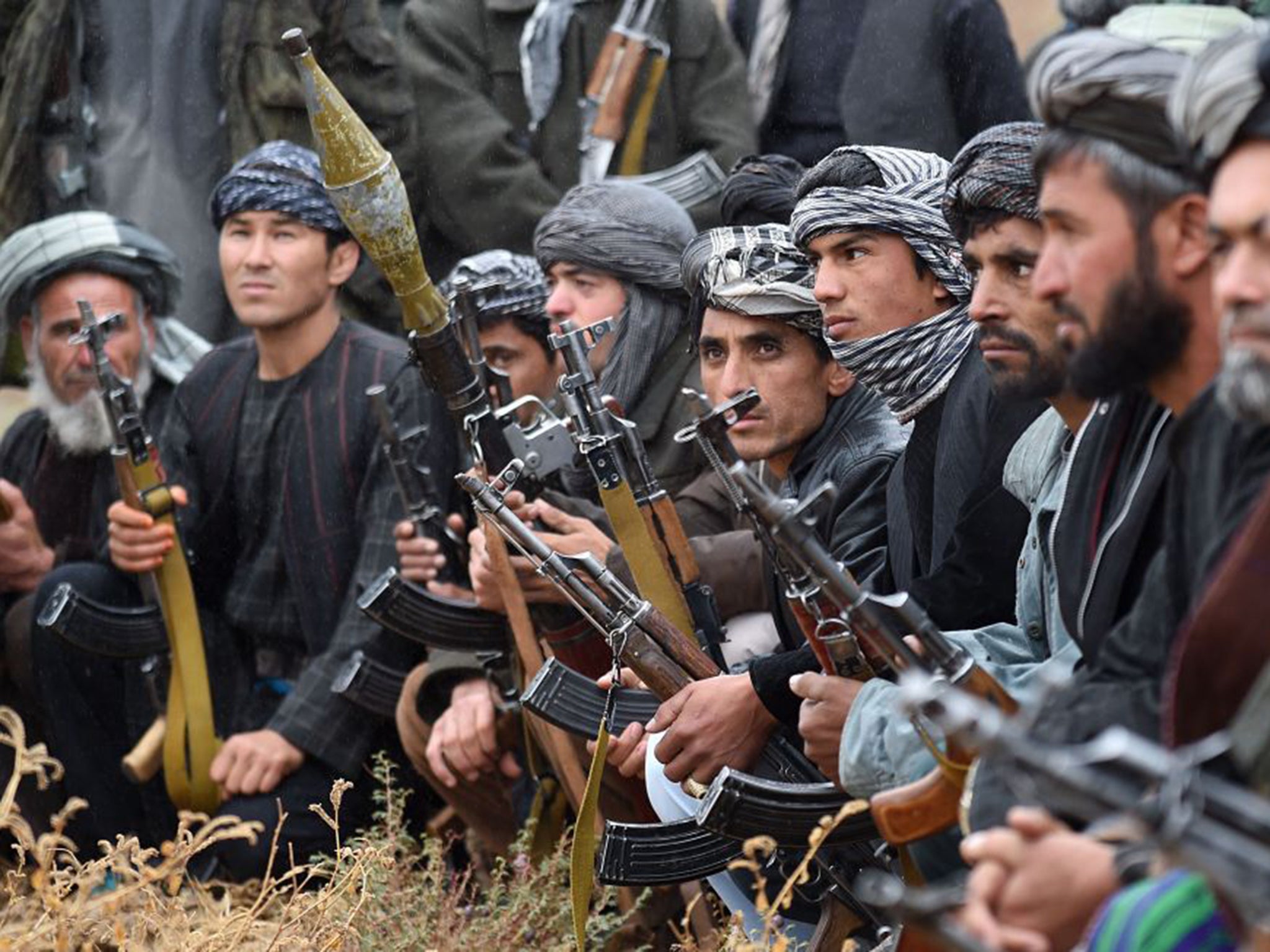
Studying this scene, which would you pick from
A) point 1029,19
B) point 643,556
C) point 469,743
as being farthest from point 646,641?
point 1029,19

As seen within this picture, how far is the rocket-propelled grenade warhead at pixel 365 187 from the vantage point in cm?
568

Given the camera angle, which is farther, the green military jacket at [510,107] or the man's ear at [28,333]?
the green military jacket at [510,107]

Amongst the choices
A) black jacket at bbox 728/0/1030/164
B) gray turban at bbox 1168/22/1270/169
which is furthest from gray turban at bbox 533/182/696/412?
gray turban at bbox 1168/22/1270/169

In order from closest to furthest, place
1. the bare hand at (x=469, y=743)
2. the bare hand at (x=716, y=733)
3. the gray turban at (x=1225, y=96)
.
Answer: the gray turban at (x=1225, y=96), the bare hand at (x=716, y=733), the bare hand at (x=469, y=743)

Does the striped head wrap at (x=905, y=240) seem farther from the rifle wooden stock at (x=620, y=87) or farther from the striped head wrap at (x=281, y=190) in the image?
the rifle wooden stock at (x=620, y=87)

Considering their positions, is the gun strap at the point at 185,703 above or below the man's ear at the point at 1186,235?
below

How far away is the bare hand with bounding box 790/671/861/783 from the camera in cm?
425

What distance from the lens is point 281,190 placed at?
24.1ft

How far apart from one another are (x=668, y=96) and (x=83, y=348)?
2.21 m

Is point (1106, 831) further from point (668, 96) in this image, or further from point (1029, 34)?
point (1029, 34)

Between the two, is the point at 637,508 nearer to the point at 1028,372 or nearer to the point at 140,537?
the point at 1028,372

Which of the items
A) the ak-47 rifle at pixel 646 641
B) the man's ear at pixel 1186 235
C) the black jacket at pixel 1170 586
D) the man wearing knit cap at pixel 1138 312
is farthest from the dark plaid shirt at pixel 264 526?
the man's ear at pixel 1186 235

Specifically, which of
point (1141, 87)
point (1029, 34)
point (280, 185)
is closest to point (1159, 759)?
point (1141, 87)

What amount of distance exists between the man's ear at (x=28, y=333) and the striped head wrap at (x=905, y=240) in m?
3.66
